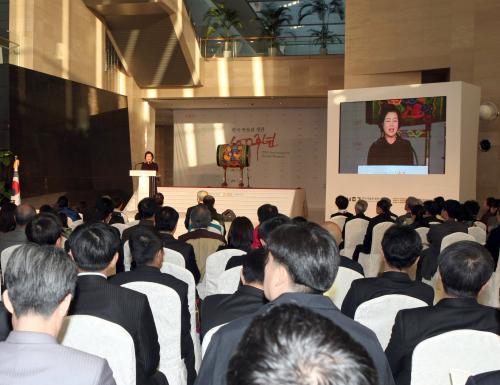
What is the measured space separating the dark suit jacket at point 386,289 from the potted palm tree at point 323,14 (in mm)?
13455

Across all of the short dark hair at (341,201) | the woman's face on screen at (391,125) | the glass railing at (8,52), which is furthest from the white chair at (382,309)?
the glass railing at (8,52)

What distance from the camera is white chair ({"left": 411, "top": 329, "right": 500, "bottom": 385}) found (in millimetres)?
1983

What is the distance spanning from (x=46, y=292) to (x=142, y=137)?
16.0 m

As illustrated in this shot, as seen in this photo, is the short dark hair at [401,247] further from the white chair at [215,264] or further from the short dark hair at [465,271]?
the white chair at [215,264]

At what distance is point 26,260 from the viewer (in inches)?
64.6

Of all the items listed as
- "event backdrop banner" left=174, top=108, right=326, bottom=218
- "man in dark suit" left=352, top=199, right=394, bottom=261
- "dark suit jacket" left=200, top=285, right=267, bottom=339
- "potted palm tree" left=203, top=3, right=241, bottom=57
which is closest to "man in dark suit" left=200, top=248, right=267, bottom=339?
"dark suit jacket" left=200, top=285, right=267, bottom=339

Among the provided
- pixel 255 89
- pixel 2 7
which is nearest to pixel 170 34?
pixel 255 89

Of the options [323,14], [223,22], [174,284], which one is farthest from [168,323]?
[323,14]

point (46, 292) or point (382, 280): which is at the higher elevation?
point (46, 292)

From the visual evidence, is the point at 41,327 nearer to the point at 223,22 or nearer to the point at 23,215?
the point at 23,215

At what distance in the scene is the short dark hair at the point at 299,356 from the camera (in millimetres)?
763

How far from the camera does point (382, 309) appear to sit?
8.54ft

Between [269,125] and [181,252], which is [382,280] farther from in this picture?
[269,125]

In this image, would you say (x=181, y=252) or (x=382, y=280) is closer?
(x=382, y=280)
